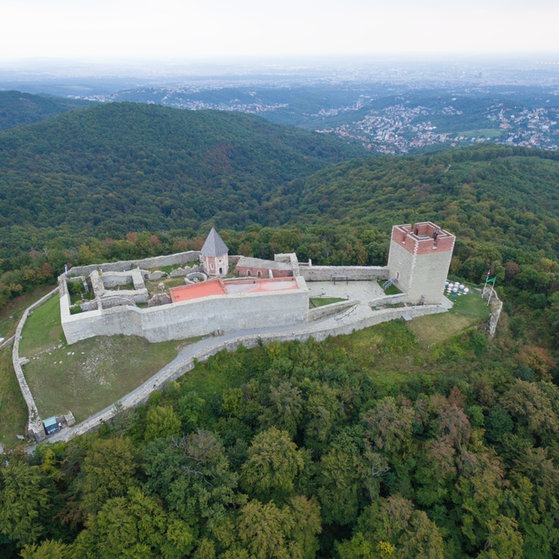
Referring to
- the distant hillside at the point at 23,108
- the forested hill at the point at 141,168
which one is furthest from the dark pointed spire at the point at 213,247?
the distant hillside at the point at 23,108

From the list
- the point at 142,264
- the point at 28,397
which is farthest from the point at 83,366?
the point at 142,264

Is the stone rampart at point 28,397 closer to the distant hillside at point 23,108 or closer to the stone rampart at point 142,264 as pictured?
the stone rampart at point 142,264

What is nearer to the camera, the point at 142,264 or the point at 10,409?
the point at 10,409

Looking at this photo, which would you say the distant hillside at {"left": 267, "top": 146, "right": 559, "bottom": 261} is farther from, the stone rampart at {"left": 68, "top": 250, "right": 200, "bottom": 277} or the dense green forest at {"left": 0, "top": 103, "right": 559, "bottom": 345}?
the stone rampart at {"left": 68, "top": 250, "right": 200, "bottom": 277}

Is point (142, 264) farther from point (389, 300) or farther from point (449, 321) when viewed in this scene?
point (449, 321)

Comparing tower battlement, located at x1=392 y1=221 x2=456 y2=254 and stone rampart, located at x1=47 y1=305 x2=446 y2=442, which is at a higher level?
tower battlement, located at x1=392 y1=221 x2=456 y2=254

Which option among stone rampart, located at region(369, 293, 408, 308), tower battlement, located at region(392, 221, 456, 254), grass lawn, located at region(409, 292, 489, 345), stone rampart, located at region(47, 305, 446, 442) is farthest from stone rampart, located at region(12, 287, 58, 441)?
tower battlement, located at region(392, 221, 456, 254)

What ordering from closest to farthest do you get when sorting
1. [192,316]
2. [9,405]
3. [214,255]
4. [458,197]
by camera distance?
1. [9,405]
2. [192,316]
3. [214,255]
4. [458,197]
